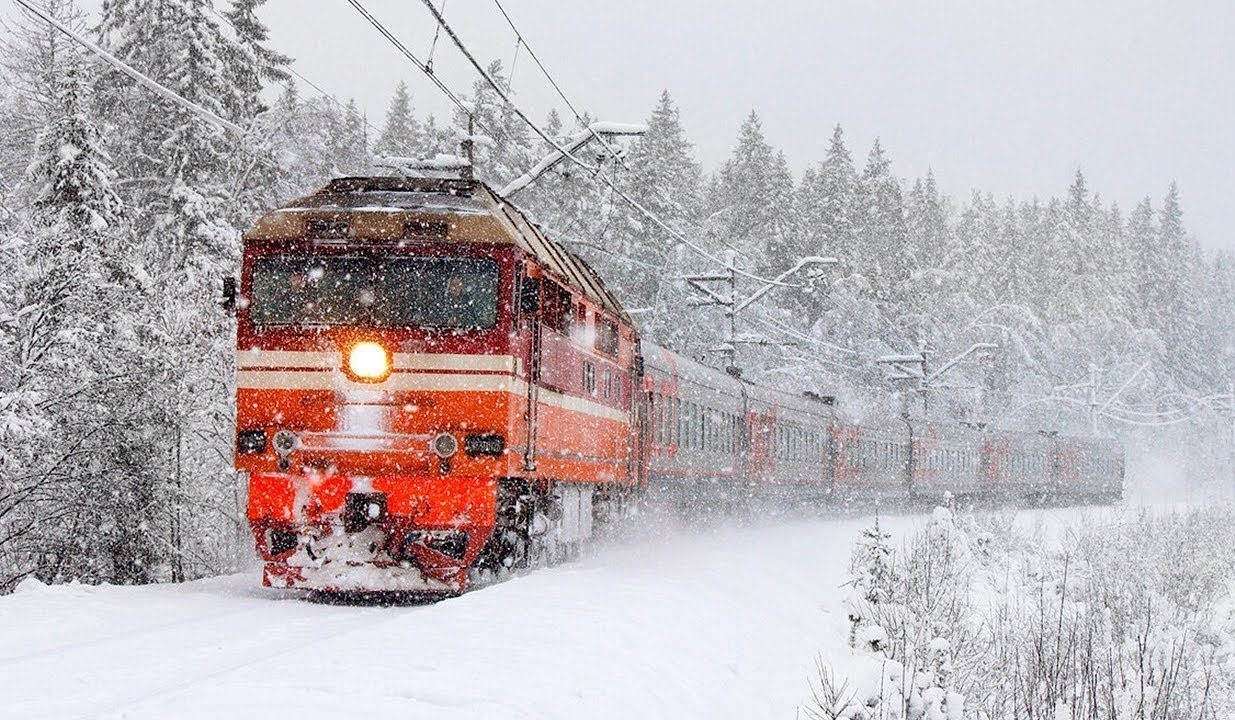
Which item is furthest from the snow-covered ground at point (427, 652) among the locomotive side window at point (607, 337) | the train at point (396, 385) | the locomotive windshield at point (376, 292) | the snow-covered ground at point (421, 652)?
the locomotive side window at point (607, 337)

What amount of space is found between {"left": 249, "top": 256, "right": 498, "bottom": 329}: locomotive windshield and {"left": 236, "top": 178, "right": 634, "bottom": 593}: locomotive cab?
0.04 feet

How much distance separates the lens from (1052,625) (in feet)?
48.1

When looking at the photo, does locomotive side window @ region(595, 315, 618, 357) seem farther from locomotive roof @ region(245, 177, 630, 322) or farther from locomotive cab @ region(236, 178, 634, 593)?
locomotive cab @ region(236, 178, 634, 593)

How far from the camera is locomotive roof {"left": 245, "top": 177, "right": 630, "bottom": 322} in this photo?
443 inches

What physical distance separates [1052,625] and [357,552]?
841 centimetres

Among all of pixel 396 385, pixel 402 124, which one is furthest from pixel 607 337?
pixel 402 124

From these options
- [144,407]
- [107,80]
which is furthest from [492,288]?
[107,80]

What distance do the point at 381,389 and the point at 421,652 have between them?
4064 millimetres

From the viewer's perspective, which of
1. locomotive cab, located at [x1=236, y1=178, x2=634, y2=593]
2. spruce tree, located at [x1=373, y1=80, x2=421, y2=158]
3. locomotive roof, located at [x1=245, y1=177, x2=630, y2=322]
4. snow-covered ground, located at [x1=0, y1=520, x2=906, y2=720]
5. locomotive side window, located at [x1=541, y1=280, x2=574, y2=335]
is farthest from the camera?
spruce tree, located at [x1=373, y1=80, x2=421, y2=158]

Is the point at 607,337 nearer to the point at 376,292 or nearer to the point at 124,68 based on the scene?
the point at 376,292

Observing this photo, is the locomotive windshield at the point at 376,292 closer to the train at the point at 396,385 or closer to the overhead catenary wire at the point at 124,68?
the train at the point at 396,385

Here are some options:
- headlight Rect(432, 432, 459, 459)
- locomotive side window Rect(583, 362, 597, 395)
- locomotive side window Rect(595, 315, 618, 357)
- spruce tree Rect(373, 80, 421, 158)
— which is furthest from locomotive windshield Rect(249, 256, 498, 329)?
spruce tree Rect(373, 80, 421, 158)

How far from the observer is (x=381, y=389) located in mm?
10789

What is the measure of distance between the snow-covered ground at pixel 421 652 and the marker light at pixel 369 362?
1.96 m
